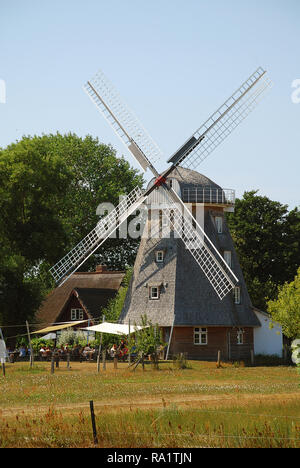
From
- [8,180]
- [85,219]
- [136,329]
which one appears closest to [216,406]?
[136,329]

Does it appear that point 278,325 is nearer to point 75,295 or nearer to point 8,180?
point 75,295

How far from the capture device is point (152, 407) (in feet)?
73.7

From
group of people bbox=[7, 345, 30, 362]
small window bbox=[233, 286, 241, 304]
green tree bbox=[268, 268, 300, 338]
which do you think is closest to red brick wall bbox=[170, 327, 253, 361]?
small window bbox=[233, 286, 241, 304]

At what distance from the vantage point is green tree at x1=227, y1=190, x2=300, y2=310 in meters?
67.1

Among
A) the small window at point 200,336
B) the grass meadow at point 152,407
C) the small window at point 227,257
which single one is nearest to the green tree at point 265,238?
the small window at point 227,257

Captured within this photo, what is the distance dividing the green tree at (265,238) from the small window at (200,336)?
17272 mm

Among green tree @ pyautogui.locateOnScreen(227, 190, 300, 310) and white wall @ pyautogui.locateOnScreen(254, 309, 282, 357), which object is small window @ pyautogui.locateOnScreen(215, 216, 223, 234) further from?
green tree @ pyautogui.locateOnScreen(227, 190, 300, 310)

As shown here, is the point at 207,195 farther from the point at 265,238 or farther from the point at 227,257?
the point at 265,238

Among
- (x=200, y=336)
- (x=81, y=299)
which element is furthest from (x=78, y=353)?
(x=81, y=299)

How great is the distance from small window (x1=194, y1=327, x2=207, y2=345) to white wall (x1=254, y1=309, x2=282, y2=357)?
5612 mm

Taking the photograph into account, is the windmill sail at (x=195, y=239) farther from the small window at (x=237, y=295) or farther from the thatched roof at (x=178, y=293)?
the small window at (x=237, y=295)

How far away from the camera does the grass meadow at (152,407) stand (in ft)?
53.3

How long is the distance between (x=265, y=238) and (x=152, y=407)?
152 ft

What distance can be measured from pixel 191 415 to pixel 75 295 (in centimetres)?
4425
